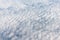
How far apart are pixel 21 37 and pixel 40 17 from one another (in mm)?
166

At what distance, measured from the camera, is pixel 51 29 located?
0.70m

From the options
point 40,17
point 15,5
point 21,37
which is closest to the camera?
Answer: point 21,37

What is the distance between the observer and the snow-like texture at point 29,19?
0.68 metres

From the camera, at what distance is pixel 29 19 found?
2.49 ft

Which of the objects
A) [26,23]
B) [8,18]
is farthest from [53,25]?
[8,18]

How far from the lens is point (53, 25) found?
0.72 metres

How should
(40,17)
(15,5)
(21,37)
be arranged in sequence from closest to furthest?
1. (21,37)
2. (40,17)
3. (15,5)

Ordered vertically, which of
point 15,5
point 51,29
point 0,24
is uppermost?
point 15,5

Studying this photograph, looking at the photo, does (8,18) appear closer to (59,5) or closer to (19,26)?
(19,26)

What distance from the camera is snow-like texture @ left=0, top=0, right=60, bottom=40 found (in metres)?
0.68

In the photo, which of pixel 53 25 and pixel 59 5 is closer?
pixel 53 25

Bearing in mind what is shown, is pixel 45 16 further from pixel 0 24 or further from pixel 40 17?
pixel 0 24

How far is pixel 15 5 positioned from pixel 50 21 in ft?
0.81

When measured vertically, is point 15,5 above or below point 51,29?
above
